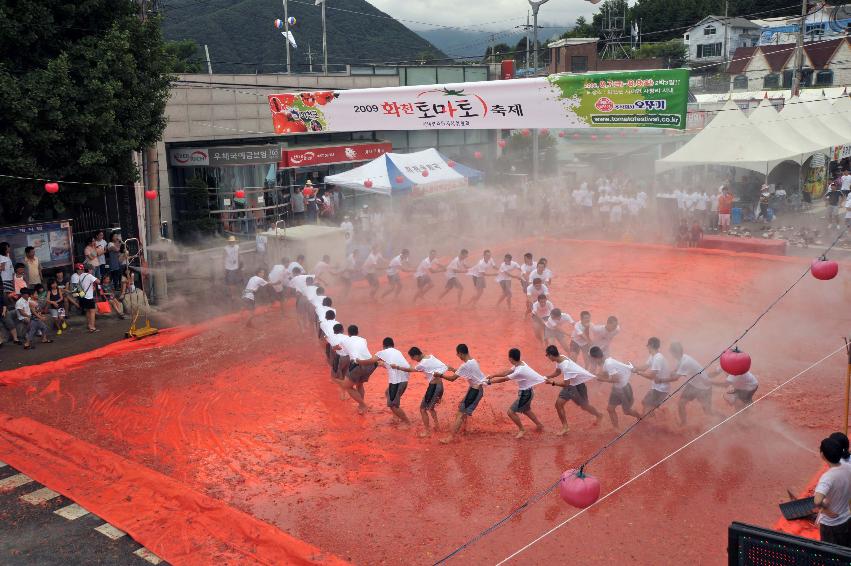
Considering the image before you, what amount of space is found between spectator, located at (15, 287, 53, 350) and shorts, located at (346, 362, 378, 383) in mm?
6934

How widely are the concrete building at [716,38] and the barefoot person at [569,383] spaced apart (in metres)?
71.0

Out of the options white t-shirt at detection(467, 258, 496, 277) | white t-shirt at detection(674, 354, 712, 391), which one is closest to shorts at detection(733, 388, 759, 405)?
white t-shirt at detection(674, 354, 712, 391)

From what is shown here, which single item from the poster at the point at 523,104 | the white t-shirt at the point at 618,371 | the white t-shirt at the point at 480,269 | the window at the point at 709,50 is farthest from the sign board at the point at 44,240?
the window at the point at 709,50

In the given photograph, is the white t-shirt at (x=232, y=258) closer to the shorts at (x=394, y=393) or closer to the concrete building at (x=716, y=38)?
the shorts at (x=394, y=393)

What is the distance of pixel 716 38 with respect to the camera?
7581 cm

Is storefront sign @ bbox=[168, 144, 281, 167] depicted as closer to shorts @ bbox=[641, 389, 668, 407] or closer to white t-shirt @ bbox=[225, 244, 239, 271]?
white t-shirt @ bbox=[225, 244, 239, 271]

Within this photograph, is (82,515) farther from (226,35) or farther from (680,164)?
(226,35)

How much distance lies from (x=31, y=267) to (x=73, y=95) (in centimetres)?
351

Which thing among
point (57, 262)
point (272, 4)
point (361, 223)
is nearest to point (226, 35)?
point (272, 4)

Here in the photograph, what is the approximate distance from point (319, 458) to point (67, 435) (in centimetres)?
354

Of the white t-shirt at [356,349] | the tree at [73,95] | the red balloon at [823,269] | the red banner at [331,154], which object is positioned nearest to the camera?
the red balloon at [823,269]

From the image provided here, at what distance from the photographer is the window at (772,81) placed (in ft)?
190

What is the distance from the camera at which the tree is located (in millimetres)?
13719

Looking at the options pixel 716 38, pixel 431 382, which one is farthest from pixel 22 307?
pixel 716 38
